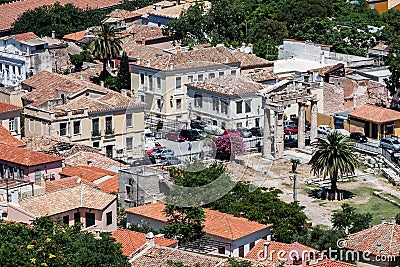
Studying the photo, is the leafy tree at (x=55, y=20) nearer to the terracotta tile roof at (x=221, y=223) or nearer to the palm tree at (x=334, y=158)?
the palm tree at (x=334, y=158)

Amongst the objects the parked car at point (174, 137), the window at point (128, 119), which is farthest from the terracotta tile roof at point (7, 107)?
the parked car at point (174, 137)

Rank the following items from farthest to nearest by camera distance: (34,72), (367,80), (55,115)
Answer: (34,72)
(367,80)
(55,115)

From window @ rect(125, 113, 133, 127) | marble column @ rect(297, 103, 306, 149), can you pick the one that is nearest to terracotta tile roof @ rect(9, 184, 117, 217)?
window @ rect(125, 113, 133, 127)

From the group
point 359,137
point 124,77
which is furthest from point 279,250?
point 124,77

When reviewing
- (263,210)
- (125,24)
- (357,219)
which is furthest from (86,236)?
(125,24)

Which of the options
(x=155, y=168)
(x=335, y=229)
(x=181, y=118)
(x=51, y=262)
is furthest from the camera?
(x=155, y=168)

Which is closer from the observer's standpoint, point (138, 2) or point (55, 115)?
point (55, 115)

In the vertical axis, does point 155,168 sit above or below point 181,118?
below

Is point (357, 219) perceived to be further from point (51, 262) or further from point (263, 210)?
point (51, 262)
